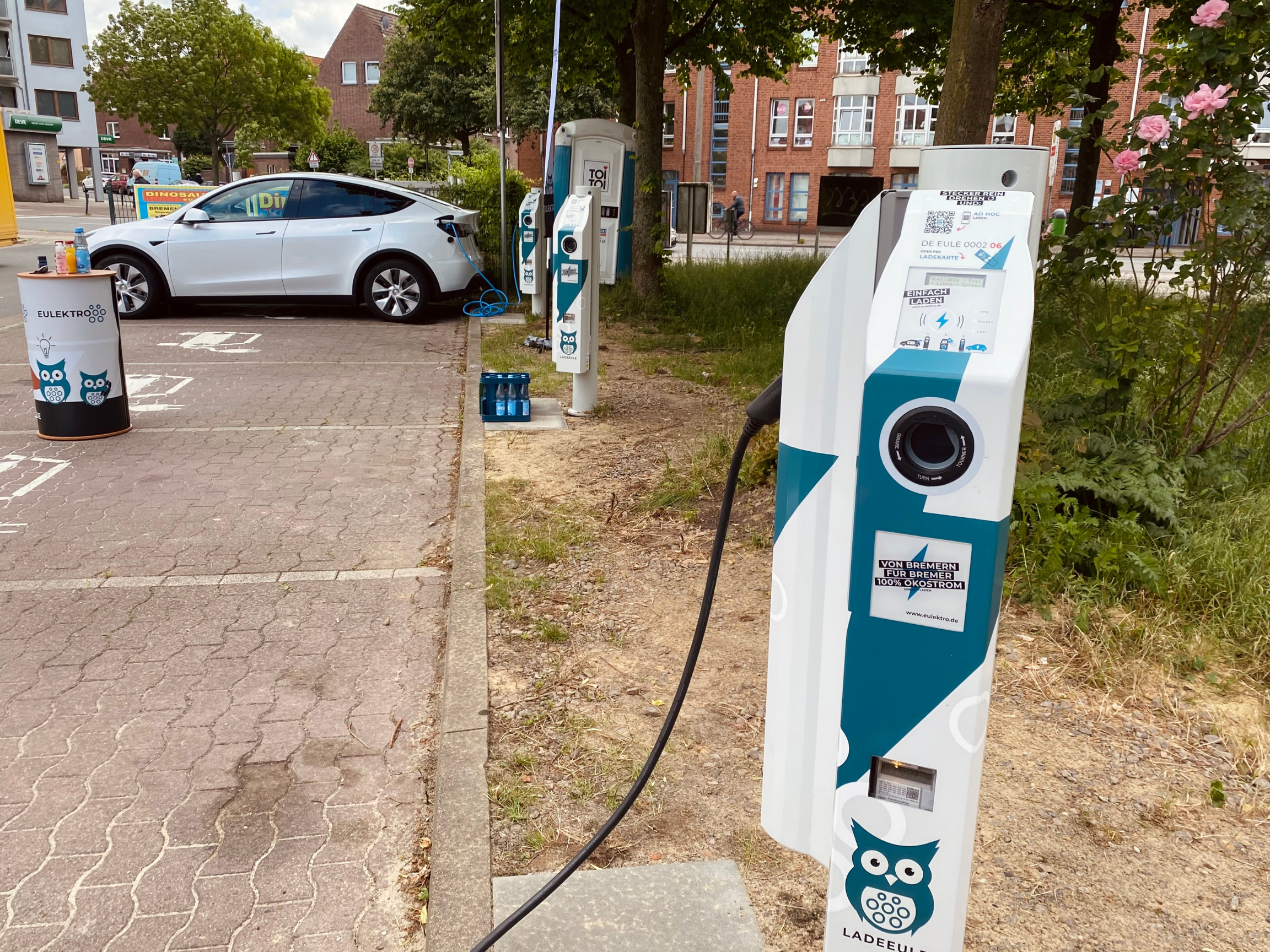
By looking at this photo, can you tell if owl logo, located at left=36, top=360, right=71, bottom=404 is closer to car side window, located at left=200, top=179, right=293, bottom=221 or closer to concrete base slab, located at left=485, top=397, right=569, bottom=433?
concrete base slab, located at left=485, top=397, right=569, bottom=433

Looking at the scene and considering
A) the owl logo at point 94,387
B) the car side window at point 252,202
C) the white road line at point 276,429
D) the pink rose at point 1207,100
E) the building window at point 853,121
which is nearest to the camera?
the pink rose at point 1207,100

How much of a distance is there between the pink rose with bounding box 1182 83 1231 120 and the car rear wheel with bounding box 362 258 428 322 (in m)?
9.79

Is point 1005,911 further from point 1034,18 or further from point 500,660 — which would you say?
point 1034,18

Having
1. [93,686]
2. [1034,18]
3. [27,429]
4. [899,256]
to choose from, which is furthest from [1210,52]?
[1034,18]

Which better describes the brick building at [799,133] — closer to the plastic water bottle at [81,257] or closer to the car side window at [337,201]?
the car side window at [337,201]

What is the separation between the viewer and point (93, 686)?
3871 mm

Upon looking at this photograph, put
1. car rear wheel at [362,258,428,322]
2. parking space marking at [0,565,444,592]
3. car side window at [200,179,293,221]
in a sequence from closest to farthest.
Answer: parking space marking at [0,565,444,592] < car side window at [200,179,293,221] < car rear wheel at [362,258,428,322]

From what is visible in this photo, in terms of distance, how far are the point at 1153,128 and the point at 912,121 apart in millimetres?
46748

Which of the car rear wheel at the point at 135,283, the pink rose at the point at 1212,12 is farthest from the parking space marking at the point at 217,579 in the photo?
the car rear wheel at the point at 135,283

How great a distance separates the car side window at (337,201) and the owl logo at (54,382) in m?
6.04

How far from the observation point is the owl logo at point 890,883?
6.12ft

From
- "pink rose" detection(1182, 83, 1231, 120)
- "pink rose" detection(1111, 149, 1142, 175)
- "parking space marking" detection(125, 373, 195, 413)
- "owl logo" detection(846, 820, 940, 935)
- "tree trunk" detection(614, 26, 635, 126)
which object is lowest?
"parking space marking" detection(125, 373, 195, 413)

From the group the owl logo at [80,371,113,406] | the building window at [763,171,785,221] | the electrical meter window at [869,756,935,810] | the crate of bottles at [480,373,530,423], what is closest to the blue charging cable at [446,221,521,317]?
the crate of bottles at [480,373,530,423]

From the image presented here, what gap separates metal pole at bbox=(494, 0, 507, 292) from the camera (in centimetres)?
1252
